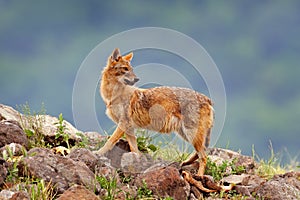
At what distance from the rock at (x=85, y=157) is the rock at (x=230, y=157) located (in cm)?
308

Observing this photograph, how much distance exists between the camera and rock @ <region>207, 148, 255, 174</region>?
11541mm

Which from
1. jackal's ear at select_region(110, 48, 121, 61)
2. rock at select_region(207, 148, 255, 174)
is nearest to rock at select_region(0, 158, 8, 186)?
jackal's ear at select_region(110, 48, 121, 61)

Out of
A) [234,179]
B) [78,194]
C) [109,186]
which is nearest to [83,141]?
[109,186]

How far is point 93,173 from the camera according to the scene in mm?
8914

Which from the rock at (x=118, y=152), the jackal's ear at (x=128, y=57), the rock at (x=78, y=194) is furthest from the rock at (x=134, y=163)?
the jackal's ear at (x=128, y=57)

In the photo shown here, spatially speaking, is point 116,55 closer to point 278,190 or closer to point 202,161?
point 202,161

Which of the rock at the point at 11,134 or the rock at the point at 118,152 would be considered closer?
the rock at the point at 11,134

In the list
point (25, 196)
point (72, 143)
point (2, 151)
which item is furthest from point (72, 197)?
point (72, 143)

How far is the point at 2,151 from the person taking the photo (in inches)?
363

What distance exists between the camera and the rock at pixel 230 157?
1154 cm

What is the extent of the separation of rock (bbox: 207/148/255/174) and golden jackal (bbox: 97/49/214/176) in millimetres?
889

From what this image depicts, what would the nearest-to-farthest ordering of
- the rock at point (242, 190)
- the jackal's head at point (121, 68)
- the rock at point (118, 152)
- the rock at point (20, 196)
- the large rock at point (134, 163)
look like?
the rock at point (20, 196) → the rock at point (242, 190) → the large rock at point (134, 163) → the rock at point (118, 152) → the jackal's head at point (121, 68)

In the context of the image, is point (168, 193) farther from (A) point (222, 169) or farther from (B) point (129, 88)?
(B) point (129, 88)

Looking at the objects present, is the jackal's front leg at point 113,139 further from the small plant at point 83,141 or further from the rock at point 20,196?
the rock at point 20,196
